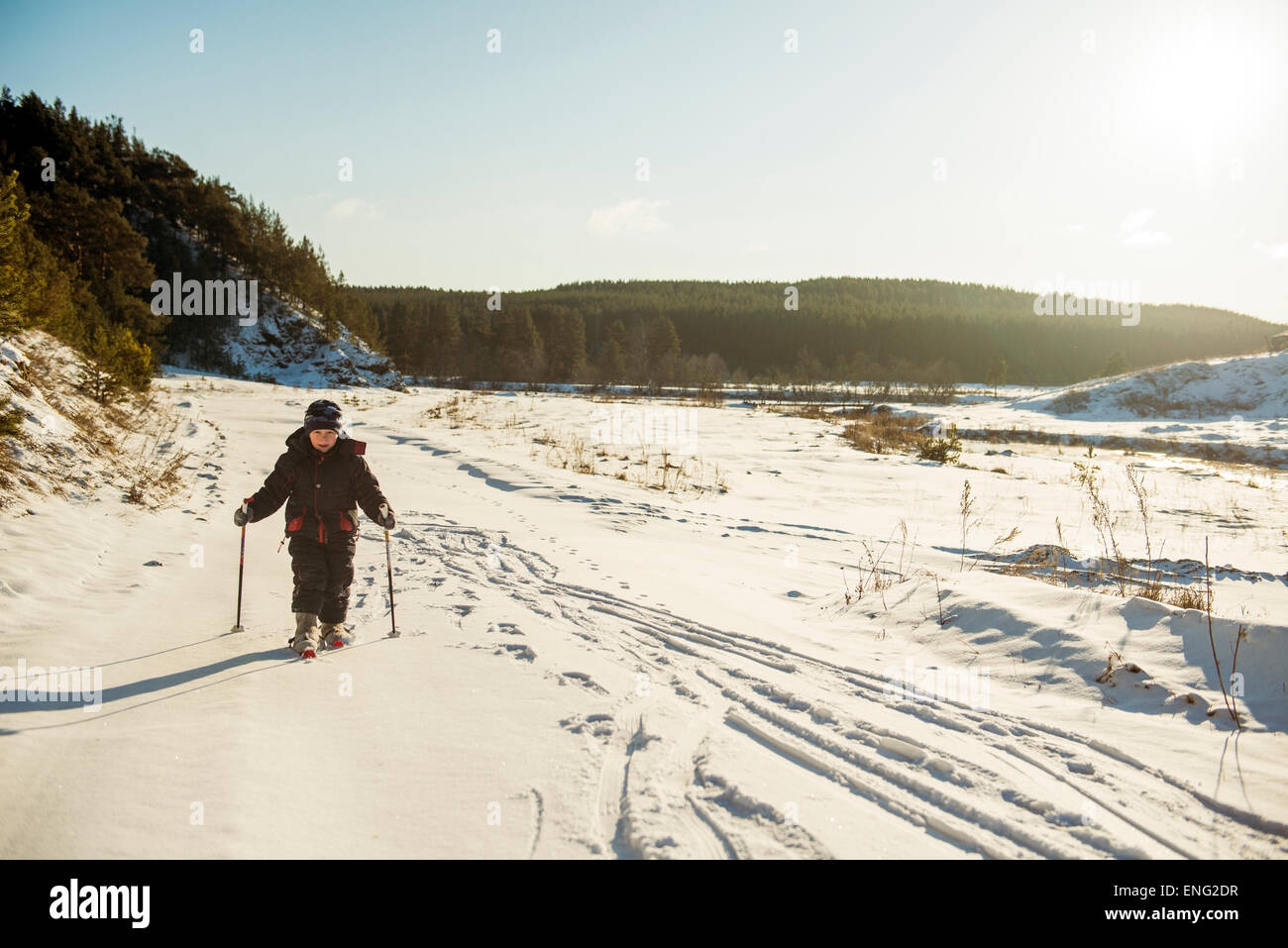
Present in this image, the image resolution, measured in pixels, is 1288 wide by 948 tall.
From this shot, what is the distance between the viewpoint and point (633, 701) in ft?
12.5

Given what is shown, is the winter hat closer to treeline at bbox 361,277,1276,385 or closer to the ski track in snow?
the ski track in snow

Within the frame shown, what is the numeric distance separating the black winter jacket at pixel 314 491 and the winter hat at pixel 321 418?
0.11 meters

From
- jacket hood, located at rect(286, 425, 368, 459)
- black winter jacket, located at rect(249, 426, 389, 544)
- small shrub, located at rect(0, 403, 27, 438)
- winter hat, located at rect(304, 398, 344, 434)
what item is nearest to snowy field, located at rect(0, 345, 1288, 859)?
small shrub, located at rect(0, 403, 27, 438)

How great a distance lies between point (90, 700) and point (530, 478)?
30.7 ft

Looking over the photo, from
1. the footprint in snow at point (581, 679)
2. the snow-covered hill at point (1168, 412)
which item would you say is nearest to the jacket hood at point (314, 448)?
the footprint in snow at point (581, 679)

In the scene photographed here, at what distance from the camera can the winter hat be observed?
14.9ft

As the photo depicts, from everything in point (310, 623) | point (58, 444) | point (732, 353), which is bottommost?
point (310, 623)

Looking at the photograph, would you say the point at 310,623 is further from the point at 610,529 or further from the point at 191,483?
the point at 191,483

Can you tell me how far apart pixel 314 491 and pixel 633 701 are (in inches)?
108

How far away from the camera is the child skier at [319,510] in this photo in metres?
4.57

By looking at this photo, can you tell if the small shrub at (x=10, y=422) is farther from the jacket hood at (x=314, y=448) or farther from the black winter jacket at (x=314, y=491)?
the jacket hood at (x=314, y=448)

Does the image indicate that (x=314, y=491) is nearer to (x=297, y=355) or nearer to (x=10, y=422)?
(x=10, y=422)

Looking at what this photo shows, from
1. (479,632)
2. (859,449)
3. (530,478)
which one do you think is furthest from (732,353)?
(479,632)

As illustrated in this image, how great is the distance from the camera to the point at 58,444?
8.32 m
